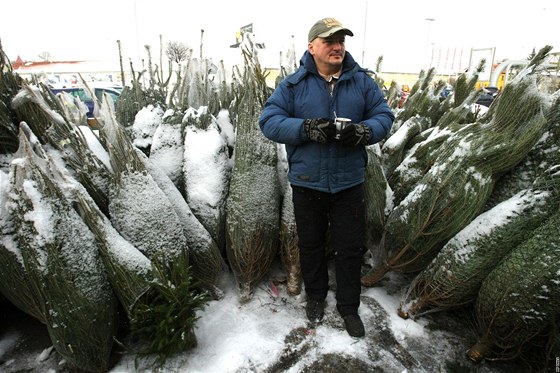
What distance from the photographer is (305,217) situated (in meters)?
2.27

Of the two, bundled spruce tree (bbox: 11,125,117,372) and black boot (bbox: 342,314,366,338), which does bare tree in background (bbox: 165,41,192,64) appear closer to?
bundled spruce tree (bbox: 11,125,117,372)

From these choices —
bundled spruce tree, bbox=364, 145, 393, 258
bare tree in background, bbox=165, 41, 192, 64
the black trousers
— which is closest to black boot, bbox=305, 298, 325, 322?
the black trousers

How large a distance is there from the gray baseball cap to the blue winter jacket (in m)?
0.15

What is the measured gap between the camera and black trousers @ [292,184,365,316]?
222 centimetres

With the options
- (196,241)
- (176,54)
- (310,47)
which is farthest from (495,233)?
(176,54)

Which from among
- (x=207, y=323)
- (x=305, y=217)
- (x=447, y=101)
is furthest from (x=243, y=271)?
(x=447, y=101)

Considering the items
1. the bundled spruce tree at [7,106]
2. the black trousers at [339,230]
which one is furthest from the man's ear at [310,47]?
the bundled spruce tree at [7,106]

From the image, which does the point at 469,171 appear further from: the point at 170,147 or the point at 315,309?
the point at 170,147

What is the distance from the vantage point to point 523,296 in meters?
1.77

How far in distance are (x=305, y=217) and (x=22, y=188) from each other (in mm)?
1627

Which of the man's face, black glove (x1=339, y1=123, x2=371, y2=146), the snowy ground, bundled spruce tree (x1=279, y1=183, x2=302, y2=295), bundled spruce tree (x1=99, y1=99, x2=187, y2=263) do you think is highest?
the man's face

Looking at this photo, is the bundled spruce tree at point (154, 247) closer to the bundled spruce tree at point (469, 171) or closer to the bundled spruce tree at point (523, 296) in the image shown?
the bundled spruce tree at point (469, 171)

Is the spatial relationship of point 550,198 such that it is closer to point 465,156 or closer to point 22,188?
point 465,156

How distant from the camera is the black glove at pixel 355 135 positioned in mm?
1919
